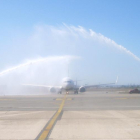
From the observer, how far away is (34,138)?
8.99 metres

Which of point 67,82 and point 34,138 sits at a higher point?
point 67,82

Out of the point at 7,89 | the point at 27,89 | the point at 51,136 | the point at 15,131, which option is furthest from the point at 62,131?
the point at 27,89

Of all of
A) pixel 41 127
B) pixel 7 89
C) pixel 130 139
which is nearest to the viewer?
pixel 130 139

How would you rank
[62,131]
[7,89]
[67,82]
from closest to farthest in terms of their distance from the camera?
[62,131], [67,82], [7,89]

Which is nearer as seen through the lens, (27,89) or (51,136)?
(51,136)

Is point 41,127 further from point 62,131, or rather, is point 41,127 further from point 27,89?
point 27,89

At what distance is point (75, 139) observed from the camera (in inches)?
345

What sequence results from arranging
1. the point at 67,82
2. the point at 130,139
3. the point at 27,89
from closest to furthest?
the point at 130,139 → the point at 67,82 → the point at 27,89

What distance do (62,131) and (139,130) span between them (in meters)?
3.38

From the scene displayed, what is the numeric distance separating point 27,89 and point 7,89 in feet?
28.8

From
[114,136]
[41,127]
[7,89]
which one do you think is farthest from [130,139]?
[7,89]

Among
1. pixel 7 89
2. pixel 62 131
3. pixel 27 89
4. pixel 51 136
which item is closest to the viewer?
pixel 51 136

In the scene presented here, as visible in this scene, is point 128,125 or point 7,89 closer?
point 128,125

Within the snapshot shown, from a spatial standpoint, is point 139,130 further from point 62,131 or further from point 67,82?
point 67,82
